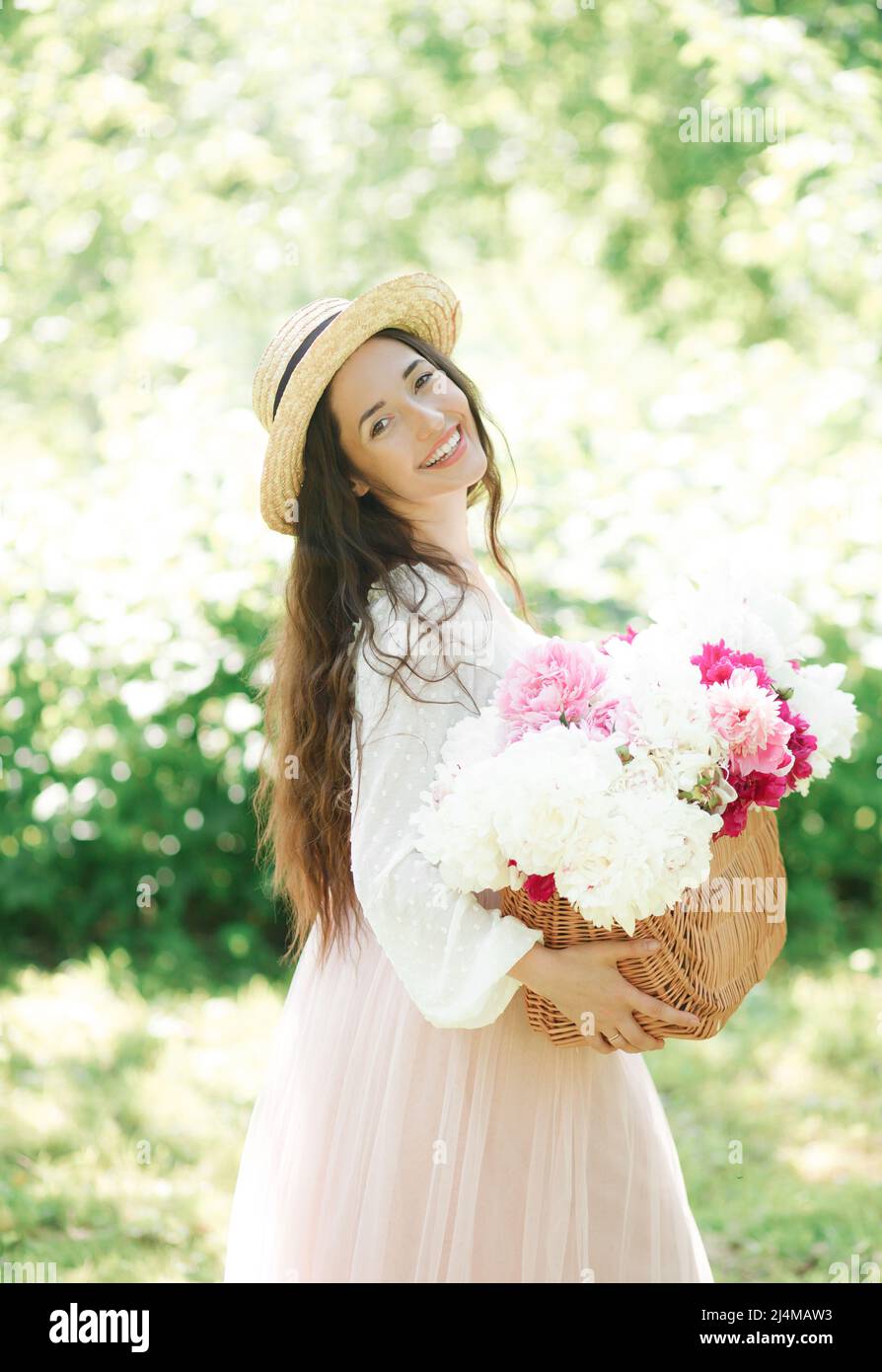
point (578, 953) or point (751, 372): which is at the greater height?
point (751, 372)

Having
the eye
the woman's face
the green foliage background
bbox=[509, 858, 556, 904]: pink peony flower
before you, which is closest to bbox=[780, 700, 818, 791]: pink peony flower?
bbox=[509, 858, 556, 904]: pink peony flower

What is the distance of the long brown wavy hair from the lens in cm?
206

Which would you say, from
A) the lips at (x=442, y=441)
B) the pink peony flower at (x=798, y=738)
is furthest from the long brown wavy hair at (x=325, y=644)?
the pink peony flower at (x=798, y=738)

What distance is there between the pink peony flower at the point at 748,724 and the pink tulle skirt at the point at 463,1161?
21.9 inches

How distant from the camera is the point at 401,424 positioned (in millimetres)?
2088

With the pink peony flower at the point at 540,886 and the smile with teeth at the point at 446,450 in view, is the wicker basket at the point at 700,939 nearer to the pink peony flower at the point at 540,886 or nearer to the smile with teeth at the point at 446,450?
the pink peony flower at the point at 540,886

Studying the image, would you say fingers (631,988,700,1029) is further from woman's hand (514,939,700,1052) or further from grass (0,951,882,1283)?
grass (0,951,882,1283)

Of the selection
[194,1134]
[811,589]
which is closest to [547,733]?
[194,1134]

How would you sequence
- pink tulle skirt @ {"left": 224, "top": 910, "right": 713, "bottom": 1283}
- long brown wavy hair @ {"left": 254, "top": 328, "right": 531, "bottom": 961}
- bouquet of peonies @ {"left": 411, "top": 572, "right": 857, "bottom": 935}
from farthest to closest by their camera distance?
long brown wavy hair @ {"left": 254, "top": 328, "right": 531, "bottom": 961} → pink tulle skirt @ {"left": 224, "top": 910, "right": 713, "bottom": 1283} → bouquet of peonies @ {"left": 411, "top": 572, "right": 857, "bottom": 935}

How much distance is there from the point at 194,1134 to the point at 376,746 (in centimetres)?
216

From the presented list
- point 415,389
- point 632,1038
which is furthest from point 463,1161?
point 415,389
